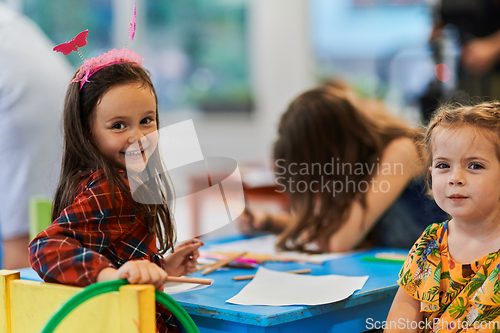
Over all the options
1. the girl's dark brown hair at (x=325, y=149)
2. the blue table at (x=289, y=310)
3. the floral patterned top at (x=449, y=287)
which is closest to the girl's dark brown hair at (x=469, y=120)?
the floral patterned top at (x=449, y=287)

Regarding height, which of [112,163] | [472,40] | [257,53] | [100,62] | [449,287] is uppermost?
[257,53]

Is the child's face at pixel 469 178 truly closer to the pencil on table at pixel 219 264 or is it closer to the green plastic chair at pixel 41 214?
the pencil on table at pixel 219 264

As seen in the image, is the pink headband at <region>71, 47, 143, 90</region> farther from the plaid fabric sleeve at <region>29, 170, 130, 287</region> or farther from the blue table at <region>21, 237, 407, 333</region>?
the blue table at <region>21, 237, 407, 333</region>

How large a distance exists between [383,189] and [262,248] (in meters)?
0.38

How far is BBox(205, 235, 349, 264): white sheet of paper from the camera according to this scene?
1.38 meters

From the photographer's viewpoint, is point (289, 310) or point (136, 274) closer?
point (136, 274)

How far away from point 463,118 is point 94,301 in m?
0.64

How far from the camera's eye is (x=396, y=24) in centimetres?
455

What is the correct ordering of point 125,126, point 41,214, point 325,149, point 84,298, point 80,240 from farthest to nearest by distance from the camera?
point 325,149 → point 41,214 → point 125,126 → point 80,240 → point 84,298

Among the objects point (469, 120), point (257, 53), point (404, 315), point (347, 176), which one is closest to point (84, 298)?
point (404, 315)

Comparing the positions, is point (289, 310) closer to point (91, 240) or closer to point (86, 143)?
point (91, 240)

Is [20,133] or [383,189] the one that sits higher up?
[20,133]

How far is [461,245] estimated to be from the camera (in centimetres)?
89

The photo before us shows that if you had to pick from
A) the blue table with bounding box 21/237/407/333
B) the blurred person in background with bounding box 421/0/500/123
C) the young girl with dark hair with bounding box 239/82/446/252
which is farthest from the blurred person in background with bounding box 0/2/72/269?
the blurred person in background with bounding box 421/0/500/123
